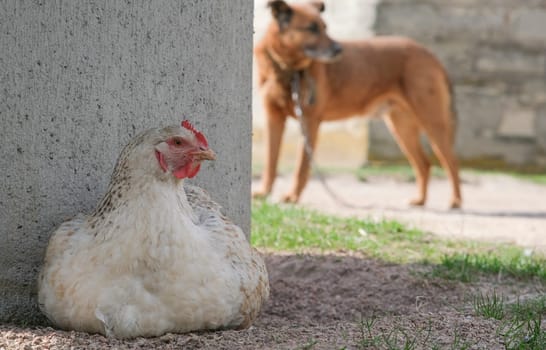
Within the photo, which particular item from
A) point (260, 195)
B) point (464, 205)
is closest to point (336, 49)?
point (260, 195)

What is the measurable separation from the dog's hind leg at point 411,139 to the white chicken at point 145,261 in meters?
5.56

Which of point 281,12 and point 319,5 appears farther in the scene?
point 319,5

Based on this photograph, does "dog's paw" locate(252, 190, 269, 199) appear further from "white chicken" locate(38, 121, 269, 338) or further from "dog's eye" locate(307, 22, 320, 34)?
"white chicken" locate(38, 121, 269, 338)

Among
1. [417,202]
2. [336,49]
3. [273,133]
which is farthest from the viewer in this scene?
[417,202]

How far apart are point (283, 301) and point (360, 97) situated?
4383mm

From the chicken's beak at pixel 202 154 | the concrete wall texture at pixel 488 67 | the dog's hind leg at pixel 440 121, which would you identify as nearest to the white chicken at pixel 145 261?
the chicken's beak at pixel 202 154

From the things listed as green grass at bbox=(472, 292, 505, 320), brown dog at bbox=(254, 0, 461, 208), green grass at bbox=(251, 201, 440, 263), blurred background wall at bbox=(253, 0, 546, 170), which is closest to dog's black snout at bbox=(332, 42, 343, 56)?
brown dog at bbox=(254, 0, 461, 208)

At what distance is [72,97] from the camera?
3.14 metres

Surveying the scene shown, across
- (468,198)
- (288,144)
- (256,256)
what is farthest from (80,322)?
(288,144)

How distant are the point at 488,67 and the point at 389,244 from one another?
744cm

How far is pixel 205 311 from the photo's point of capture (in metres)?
2.78

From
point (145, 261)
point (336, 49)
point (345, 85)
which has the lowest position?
point (345, 85)

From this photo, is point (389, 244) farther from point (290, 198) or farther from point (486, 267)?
point (290, 198)

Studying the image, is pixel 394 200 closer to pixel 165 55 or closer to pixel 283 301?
pixel 283 301
